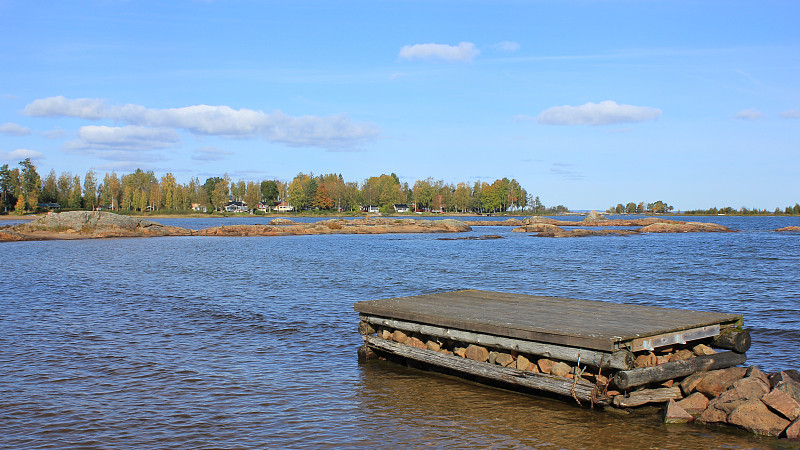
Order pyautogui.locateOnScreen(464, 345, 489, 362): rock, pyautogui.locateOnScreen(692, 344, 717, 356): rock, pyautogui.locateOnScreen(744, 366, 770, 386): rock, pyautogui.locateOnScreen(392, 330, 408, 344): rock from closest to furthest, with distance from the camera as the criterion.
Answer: pyautogui.locateOnScreen(744, 366, 770, 386): rock, pyautogui.locateOnScreen(692, 344, 717, 356): rock, pyautogui.locateOnScreen(464, 345, 489, 362): rock, pyautogui.locateOnScreen(392, 330, 408, 344): rock

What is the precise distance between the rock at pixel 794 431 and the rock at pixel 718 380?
3.71 feet

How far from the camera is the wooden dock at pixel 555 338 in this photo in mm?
8719

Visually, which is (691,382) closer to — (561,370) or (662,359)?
(662,359)

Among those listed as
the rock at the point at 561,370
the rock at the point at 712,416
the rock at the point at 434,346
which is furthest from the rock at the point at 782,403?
the rock at the point at 434,346

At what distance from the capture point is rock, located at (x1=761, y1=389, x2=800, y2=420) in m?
7.91

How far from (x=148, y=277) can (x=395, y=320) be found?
2036cm

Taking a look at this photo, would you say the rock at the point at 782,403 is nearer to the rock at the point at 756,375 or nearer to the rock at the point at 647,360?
the rock at the point at 756,375

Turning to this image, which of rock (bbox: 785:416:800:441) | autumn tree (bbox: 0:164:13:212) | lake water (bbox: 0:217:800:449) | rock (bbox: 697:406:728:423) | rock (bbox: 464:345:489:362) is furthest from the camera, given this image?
autumn tree (bbox: 0:164:13:212)

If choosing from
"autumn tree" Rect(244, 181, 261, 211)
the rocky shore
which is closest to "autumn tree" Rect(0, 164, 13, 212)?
"autumn tree" Rect(244, 181, 261, 211)

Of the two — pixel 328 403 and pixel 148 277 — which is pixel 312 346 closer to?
pixel 328 403

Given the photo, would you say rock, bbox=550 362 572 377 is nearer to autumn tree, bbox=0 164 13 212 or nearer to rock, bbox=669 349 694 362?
rock, bbox=669 349 694 362

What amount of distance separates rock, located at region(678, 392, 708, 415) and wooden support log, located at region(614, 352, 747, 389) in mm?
372

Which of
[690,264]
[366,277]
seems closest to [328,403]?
[366,277]

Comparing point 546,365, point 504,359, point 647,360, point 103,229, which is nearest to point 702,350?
point 647,360
